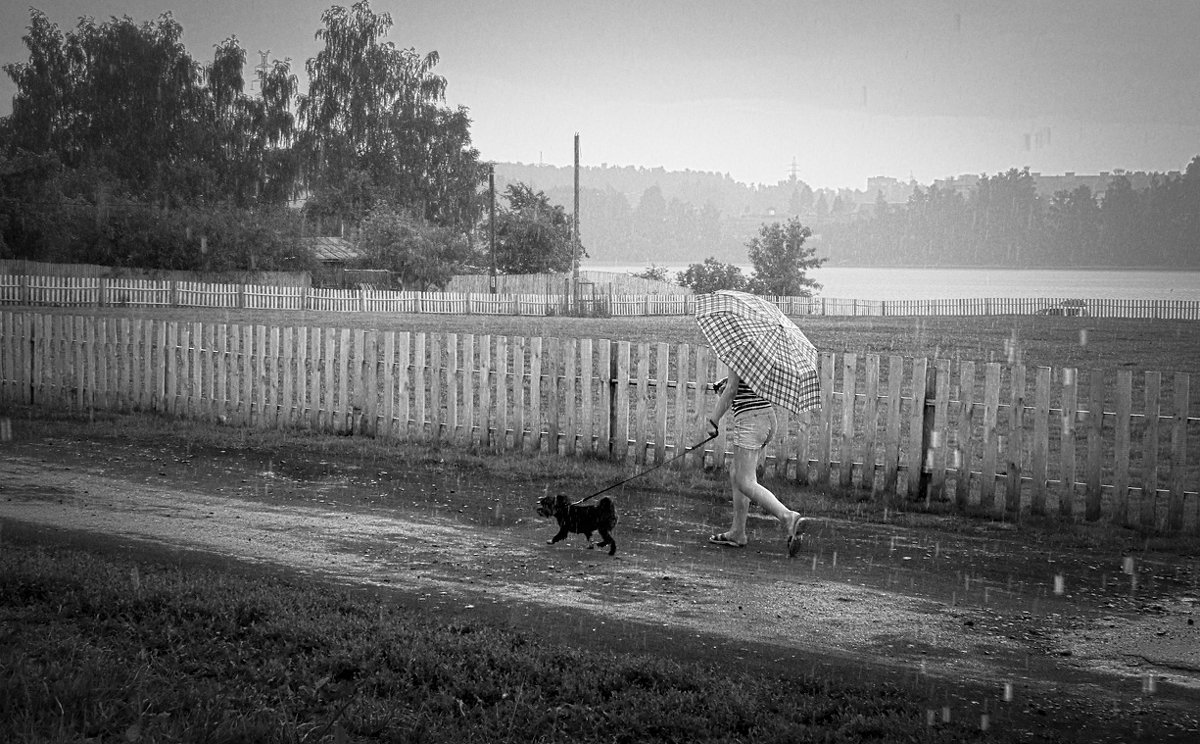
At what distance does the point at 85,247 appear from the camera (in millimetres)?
55094

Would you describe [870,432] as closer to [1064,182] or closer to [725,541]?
[725,541]

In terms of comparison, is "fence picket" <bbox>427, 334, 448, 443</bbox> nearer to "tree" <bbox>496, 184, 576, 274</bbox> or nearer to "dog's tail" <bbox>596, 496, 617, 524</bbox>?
"dog's tail" <bbox>596, 496, 617, 524</bbox>

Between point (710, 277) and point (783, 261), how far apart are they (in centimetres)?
813

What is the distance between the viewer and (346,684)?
5188 mm

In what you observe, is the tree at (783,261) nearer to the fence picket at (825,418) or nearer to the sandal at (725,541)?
the fence picket at (825,418)

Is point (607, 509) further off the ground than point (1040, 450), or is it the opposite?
point (1040, 450)

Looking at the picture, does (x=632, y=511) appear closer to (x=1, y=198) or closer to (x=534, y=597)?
(x=534, y=597)

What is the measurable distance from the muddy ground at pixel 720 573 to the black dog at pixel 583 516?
0.19 m

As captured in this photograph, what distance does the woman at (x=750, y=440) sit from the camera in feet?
26.7

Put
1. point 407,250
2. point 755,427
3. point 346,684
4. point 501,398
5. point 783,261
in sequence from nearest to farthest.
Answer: point 346,684 → point 755,427 → point 501,398 → point 407,250 → point 783,261

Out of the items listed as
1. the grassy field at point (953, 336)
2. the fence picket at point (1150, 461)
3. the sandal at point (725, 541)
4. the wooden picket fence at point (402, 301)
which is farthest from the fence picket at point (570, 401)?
the wooden picket fence at point (402, 301)

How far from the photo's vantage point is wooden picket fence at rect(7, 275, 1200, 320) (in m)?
46.1

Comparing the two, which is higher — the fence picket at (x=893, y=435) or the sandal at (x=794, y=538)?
the fence picket at (x=893, y=435)

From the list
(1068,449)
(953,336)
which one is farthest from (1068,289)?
(1068,449)
